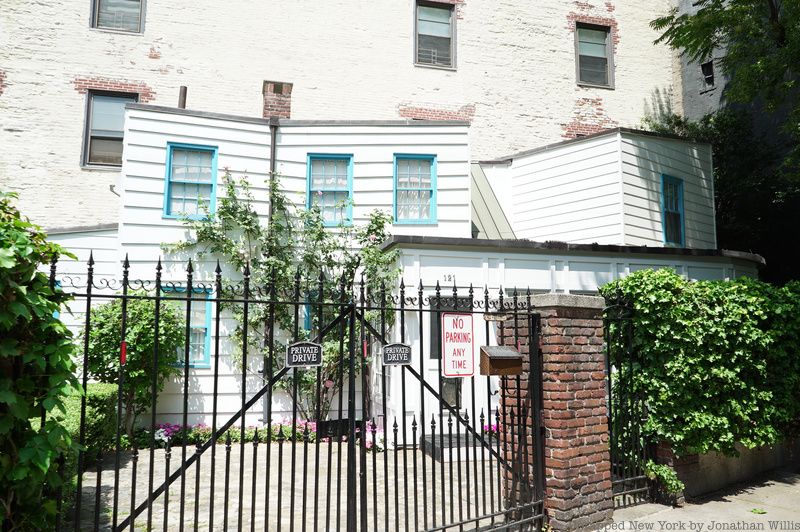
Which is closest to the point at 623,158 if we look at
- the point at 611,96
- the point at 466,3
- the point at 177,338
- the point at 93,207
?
the point at 611,96

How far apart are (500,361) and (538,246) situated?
569 centimetres

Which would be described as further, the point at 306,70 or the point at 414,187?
the point at 306,70

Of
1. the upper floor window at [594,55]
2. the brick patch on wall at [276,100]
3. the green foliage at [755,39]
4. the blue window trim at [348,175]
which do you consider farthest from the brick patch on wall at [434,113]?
the green foliage at [755,39]

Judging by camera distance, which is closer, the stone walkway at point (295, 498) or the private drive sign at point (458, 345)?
the stone walkway at point (295, 498)

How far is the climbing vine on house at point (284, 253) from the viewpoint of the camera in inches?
407

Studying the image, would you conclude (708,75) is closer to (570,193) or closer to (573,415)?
(570,193)

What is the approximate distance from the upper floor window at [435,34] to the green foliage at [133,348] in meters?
11.4

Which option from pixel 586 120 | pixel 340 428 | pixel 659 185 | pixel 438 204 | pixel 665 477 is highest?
pixel 586 120

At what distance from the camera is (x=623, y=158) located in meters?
12.8

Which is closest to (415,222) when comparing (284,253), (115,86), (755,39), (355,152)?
(355,152)

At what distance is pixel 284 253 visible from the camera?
432 inches

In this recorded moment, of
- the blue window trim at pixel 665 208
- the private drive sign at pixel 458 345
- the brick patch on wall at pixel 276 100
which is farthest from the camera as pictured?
the blue window trim at pixel 665 208

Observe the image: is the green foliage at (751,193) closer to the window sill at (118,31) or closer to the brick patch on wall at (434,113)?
the brick patch on wall at (434,113)

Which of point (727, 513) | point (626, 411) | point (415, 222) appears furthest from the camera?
point (415, 222)
